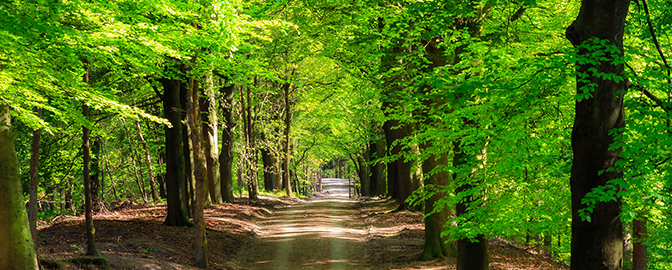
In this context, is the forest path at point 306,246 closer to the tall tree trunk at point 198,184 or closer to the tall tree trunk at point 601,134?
the tall tree trunk at point 198,184

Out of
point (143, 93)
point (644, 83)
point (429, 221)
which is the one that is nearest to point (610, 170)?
point (644, 83)

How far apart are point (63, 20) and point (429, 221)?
31.5 feet

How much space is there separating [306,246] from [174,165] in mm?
5390

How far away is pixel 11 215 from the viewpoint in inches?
307

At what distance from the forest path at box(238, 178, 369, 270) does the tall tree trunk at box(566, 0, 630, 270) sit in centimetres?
801

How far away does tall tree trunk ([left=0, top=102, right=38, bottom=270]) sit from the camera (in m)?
7.68

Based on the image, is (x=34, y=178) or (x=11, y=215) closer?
(x=11, y=215)

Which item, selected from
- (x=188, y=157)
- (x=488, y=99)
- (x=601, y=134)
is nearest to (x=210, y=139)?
(x=188, y=157)

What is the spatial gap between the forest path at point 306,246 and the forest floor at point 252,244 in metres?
0.03

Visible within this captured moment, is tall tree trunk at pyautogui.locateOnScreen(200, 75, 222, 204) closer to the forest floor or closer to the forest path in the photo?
the forest floor

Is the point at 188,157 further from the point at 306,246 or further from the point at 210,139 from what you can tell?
the point at 306,246

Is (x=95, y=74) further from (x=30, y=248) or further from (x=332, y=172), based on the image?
(x=332, y=172)

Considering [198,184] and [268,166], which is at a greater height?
[268,166]

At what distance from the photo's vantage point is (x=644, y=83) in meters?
6.41
